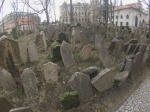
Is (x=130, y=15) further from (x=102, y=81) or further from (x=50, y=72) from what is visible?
(x=50, y=72)

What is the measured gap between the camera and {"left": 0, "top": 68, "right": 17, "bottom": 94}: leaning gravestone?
210 inches

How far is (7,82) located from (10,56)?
1.20m

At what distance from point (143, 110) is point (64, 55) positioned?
10.5ft

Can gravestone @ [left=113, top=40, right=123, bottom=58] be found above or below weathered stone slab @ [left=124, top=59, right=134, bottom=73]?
above

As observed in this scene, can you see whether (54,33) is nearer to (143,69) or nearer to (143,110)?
(143,69)

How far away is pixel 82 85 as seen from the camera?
5402 mm

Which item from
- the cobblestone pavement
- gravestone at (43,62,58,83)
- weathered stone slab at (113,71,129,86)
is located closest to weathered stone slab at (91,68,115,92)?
weathered stone slab at (113,71,129,86)

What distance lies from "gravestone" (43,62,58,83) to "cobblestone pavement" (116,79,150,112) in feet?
7.16

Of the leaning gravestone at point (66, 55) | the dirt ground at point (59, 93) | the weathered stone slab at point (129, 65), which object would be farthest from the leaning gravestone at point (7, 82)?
the weathered stone slab at point (129, 65)

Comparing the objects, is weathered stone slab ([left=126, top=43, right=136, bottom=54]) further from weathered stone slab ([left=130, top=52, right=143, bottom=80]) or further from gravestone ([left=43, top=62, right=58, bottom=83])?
gravestone ([left=43, top=62, right=58, bottom=83])

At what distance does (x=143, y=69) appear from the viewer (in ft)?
27.4

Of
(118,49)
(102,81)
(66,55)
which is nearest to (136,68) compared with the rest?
(118,49)

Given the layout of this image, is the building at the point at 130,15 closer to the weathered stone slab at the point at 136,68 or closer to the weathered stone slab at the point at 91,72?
the weathered stone slab at the point at 136,68

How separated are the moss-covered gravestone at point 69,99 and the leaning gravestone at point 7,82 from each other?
150 cm
